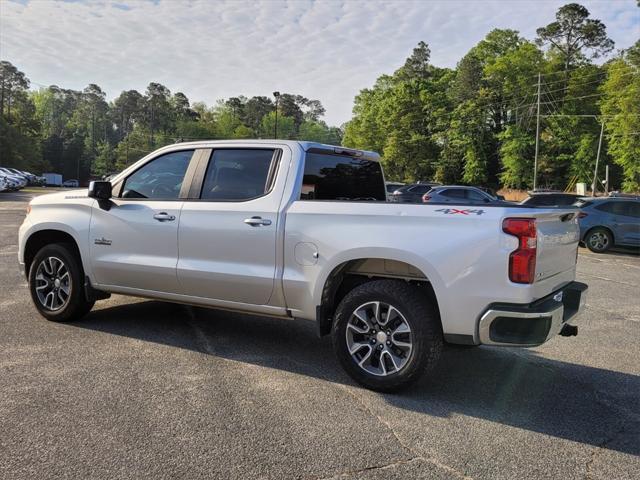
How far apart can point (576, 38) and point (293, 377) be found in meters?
71.1

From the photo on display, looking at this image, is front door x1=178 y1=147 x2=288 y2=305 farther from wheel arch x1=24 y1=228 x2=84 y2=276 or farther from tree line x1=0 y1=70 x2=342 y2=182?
tree line x1=0 y1=70 x2=342 y2=182

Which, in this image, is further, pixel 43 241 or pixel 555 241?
pixel 43 241

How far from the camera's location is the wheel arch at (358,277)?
4.25 m

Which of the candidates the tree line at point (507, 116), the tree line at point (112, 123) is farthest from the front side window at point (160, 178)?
the tree line at point (112, 123)

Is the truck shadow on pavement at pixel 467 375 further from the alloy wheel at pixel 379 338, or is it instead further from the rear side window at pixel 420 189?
the rear side window at pixel 420 189

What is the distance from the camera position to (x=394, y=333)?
414 cm

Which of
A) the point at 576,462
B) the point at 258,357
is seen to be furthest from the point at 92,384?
the point at 576,462

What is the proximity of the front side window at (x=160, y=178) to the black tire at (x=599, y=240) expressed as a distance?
13.0m

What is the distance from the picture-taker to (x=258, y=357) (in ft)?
16.3

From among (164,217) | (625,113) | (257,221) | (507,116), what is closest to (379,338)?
(257,221)

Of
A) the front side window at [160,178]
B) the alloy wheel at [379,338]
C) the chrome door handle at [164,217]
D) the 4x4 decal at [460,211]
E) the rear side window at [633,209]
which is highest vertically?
the front side window at [160,178]

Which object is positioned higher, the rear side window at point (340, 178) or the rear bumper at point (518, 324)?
the rear side window at point (340, 178)

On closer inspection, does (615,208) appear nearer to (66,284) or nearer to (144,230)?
(144,230)

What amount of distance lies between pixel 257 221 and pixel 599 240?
13.1 m
